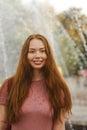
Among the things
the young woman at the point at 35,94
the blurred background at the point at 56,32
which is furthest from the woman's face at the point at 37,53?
the blurred background at the point at 56,32

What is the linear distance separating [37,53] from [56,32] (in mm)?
4721

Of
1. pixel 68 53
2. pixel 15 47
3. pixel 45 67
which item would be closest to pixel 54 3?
pixel 68 53

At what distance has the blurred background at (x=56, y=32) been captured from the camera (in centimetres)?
638

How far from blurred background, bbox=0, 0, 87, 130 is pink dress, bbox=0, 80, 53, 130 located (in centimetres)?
375

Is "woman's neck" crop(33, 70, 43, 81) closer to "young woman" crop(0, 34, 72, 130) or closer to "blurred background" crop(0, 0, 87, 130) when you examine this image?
"young woman" crop(0, 34, 72, 130)

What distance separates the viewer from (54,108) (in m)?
2.36

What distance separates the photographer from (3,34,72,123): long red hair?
2352 millimetres

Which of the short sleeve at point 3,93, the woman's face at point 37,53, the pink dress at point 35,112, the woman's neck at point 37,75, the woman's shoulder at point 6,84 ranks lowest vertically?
the pink dress at point 35,112

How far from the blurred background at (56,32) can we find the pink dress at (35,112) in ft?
12.3

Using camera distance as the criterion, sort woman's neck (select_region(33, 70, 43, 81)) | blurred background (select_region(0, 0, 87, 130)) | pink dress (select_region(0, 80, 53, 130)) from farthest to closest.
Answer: blurred background (select_region(0, 0, 87, 130))
woman's neck (select_region(33, 70, 43, 81))
pink dress (select_region(0, 80, 53, 130))

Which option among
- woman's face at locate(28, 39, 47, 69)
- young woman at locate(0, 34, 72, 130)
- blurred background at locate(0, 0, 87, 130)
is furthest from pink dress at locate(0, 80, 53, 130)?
blurred background at locate(0, 0, 87, 130)

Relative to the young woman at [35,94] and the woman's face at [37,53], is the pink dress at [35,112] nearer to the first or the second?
the young woman at [35,94]

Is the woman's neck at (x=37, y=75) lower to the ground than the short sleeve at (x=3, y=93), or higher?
higher

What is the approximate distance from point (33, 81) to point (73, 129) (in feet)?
10.4
